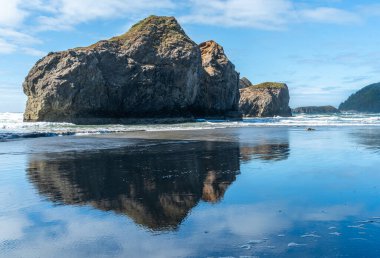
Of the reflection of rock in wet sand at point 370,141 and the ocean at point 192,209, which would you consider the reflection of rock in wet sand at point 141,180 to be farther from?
the reflection of rock in wet sand at point 370,141

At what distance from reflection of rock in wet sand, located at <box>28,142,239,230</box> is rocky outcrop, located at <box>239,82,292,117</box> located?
106772mm

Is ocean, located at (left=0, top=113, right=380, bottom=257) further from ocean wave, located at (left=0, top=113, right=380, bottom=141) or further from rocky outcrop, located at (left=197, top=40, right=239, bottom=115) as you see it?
rocky outcrop, located at (left=197, top=40, right=239, bottom=115)

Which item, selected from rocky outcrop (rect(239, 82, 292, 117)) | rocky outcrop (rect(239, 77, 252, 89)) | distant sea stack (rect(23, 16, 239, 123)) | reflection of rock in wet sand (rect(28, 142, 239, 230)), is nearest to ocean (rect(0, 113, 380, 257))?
reflection of rock in wet sand (rect(28, 142, 239, 230))

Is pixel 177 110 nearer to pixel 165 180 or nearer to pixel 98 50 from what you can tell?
pixel 98 50

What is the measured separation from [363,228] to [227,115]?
242 ft

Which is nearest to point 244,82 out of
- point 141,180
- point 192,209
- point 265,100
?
point 265,100

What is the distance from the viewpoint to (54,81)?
57.2m

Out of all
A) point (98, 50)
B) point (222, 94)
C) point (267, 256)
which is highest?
point (98, 50)

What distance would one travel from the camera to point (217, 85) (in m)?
79.1

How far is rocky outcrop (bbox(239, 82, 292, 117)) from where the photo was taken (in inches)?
4801

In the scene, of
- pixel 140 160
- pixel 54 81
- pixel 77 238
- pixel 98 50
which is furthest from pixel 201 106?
pixel 77 238

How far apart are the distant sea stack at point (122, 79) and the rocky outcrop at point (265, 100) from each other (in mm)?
52793

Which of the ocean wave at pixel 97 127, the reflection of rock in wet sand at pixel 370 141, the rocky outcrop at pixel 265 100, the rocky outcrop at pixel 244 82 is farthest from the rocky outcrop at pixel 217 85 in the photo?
the rocky outcrop at pixel 244 82

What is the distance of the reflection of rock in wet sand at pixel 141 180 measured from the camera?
784 centimetres
